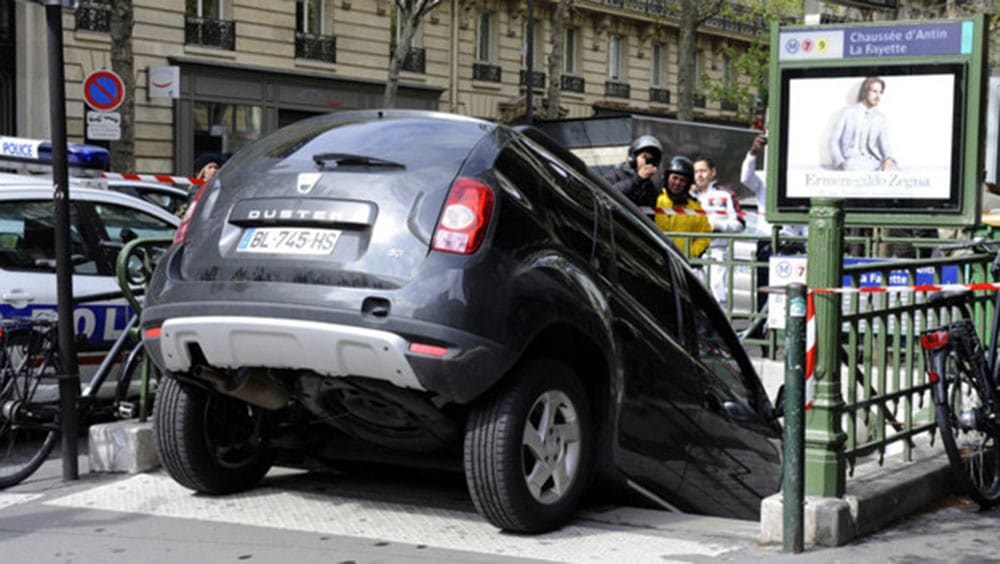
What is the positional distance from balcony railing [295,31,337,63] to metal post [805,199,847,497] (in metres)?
31.8

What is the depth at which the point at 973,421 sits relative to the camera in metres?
6.51

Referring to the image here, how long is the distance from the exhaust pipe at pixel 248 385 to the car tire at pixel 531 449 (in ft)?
→ 3.08

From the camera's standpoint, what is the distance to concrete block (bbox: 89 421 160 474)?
22.9ft

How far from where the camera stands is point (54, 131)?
23.0 feet

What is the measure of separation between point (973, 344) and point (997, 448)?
0.49 metres

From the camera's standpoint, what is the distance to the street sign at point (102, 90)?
16.5 metres

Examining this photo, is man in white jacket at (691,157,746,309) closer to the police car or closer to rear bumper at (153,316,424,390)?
the police car

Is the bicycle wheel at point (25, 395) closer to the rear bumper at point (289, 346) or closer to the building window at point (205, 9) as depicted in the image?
the rear bumper at point (289, 346)

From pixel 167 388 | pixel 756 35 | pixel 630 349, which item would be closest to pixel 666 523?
pixel 630 349

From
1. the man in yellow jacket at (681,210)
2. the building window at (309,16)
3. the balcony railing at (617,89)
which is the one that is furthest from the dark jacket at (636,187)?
the balcony railing at (617,89)

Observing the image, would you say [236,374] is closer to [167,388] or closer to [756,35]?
[167,388]

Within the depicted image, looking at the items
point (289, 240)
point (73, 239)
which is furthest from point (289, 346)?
point (73, 239)

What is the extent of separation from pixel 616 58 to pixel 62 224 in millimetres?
43775

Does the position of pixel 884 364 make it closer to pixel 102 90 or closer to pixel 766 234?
pixel 766 234
